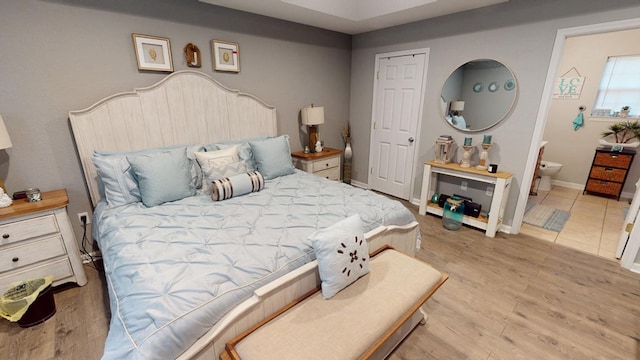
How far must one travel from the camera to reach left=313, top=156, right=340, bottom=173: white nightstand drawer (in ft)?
11.7

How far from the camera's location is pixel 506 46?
277cm

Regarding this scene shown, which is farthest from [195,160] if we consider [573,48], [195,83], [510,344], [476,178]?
[573,48]

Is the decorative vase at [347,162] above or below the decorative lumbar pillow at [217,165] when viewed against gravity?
below

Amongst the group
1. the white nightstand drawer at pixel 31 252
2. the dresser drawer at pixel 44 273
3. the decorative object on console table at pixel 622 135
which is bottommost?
the dresser drawer at pixel 44 273

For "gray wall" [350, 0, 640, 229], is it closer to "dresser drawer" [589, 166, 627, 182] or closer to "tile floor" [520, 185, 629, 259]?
"tile floor" [520, 185, 629, 259]

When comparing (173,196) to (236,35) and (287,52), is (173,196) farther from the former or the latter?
(287,52)

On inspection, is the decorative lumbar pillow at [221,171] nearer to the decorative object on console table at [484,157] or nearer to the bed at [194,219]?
the bed at [194,219]

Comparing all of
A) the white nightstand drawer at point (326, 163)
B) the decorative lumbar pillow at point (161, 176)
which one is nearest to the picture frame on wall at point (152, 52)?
the decorative lumbar pillow at point (161, 176)

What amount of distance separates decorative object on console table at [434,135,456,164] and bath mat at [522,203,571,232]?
1.24 meters

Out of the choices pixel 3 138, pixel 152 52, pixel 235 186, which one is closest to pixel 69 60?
pixel 152 52

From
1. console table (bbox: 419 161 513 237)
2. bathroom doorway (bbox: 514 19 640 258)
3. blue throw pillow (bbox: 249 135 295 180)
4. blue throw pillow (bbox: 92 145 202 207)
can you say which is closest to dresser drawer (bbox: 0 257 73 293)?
blue throw pillow (bbox: 92 145 202 207)

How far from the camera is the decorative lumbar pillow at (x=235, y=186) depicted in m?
2.19

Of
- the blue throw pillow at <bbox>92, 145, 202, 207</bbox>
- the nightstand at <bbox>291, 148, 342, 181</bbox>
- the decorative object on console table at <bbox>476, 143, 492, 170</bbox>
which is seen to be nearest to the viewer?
the blue throw pillow at <bbox>92, 145, 202, 207</bbox>

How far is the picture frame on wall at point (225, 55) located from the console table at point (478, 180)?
257 cm
